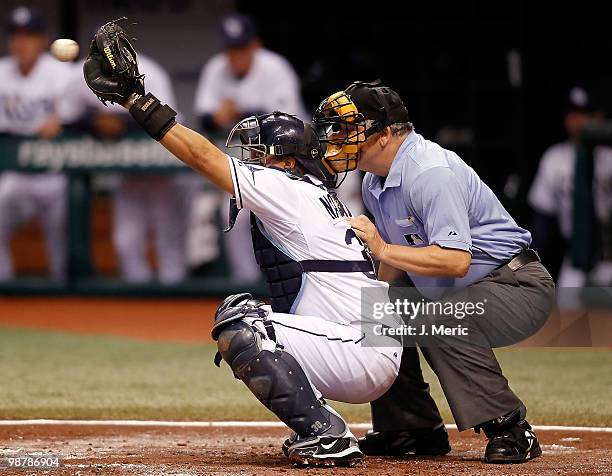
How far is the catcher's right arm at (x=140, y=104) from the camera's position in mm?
4426

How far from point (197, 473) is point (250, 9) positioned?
30.6 feet

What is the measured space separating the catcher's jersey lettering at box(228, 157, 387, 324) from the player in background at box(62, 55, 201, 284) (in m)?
6.16

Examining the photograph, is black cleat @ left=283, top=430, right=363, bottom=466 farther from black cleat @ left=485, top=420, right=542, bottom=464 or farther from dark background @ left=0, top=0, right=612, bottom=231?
dark background @ left=0, top=0, right=612, bottom=231

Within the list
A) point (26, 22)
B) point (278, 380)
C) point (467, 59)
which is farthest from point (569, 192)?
point (278, 380)

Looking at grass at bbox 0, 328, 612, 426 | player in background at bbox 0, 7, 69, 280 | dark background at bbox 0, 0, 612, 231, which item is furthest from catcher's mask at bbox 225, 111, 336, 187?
dark background at bbox 0, 0, 612, 231

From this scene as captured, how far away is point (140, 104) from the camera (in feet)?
14.7

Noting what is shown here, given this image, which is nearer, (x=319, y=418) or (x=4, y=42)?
(x=319, y=418)

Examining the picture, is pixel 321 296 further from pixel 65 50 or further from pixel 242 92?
pixel 242 92

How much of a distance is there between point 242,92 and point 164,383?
4217 mm

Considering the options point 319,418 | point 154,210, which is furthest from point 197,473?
point 154,210

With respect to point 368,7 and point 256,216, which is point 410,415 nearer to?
point 256,216

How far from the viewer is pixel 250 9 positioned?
518 inches

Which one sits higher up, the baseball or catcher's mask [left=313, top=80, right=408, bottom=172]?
the baseball

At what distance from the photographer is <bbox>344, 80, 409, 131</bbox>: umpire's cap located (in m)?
4.87
